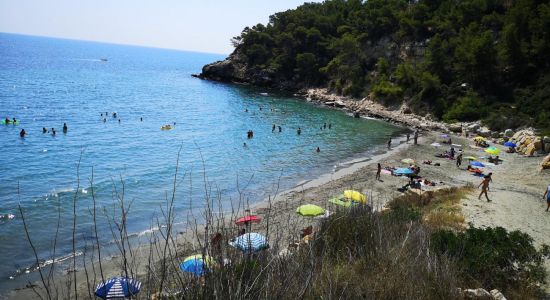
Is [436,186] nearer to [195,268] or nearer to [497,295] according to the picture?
[497,295]

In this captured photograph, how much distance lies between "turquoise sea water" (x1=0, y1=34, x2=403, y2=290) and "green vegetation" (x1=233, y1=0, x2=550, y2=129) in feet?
41.0

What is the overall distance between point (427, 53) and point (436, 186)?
4571cm

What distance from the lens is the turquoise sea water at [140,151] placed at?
63.5ft

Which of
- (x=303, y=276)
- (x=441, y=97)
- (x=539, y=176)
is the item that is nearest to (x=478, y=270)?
(x=303, y=276)

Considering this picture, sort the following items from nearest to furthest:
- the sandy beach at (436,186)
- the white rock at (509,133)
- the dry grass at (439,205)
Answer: the dry grass at (439,205)
the sandy beach at (436,186)
the white rock at (509,133)

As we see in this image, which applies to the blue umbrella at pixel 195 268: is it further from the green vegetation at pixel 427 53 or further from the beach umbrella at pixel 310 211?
the green vegetation at pixel 427 53

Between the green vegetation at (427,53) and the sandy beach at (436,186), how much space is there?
16.2 m

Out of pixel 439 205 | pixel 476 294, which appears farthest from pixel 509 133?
pixel 476 294

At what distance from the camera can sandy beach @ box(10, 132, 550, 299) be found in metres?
16.9

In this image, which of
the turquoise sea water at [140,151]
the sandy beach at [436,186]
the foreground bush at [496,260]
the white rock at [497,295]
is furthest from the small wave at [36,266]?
the white rock at [497,295]

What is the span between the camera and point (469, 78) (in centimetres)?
5772

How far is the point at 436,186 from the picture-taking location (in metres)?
26.0

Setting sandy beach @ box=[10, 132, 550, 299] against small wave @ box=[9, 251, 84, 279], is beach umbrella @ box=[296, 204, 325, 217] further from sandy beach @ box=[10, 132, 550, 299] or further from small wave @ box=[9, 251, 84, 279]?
small wave @ box=[9, 251, 84, 279]

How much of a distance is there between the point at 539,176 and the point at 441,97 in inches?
1255
